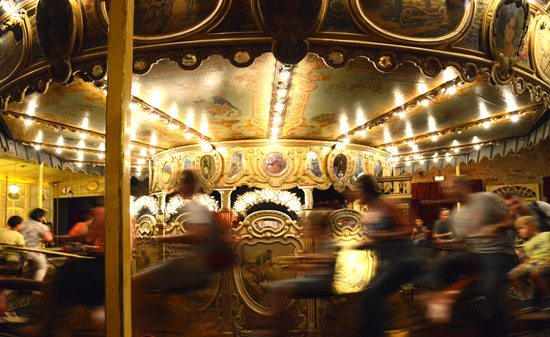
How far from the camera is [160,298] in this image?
352 cm

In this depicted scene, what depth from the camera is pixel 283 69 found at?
5.71 metres

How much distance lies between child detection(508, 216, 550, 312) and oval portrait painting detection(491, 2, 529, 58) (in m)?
2.18

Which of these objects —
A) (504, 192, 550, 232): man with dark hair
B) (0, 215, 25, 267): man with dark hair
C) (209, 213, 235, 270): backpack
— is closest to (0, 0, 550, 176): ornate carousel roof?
(504, 192, 550, 232): man with dark hair

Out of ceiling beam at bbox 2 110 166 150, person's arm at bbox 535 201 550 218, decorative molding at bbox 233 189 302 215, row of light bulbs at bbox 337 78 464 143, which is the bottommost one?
person's arm at bbox 535 201 550 218

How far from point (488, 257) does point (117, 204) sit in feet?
10.2

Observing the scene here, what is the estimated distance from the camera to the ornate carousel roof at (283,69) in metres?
4.23

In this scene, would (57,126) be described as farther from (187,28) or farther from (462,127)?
(462,127)

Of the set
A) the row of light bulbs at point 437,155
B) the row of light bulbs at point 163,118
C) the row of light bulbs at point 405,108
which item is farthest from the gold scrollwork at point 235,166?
the row of light bulbs at point 437,155

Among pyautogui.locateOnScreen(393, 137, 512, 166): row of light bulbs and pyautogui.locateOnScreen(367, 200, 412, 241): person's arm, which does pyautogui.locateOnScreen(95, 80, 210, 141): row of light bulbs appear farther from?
pyautogui.locateOnScreen(393, 137, 512, 166): row of light bulbs

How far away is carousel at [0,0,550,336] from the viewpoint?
4203 mm

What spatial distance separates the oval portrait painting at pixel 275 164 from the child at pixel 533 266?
515 centimetres

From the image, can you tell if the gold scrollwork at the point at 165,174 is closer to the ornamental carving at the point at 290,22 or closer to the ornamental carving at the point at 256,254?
the ornamental carving at the point at 256,254

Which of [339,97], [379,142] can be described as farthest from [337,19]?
[379,142]

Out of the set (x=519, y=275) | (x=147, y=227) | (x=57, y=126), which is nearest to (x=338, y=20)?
(x=519, y=275)
